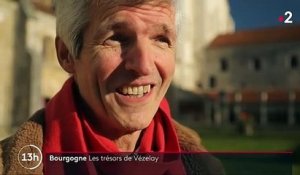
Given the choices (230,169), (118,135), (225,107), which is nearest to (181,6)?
(118,135)

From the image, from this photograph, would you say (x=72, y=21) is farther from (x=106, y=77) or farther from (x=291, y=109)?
(x=291, y=109)

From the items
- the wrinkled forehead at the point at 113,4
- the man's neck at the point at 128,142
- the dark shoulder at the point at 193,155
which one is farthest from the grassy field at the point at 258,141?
the wrinkled forehead at the point at 113,4

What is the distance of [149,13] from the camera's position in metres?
1.50

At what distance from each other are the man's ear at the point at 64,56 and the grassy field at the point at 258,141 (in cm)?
74

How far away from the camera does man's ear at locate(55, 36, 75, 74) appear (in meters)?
1.50

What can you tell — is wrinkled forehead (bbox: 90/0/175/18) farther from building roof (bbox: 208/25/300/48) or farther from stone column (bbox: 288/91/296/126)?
stone column (bbox: 288/91/296/126)

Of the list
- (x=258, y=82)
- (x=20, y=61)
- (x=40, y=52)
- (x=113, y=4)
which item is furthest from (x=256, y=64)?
(x=20, y=61)

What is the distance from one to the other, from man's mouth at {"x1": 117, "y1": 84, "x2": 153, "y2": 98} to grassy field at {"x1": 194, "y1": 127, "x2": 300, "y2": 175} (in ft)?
1.78

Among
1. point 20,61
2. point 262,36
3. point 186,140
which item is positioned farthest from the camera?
point 20,61

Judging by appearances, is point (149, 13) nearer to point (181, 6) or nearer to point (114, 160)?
point (181, 6)

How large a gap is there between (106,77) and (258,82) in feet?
3.60

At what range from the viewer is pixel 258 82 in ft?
7.77

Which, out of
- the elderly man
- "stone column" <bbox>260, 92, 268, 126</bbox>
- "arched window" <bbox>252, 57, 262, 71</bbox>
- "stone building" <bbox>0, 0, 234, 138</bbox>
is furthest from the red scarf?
"arched window" <bbox>252, 57, 262, 71</bbox>

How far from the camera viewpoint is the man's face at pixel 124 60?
58.6 inches
